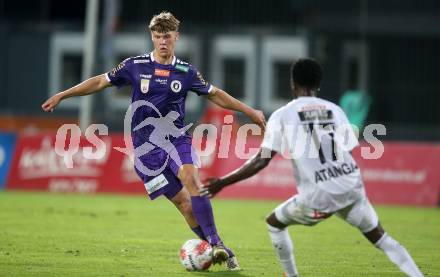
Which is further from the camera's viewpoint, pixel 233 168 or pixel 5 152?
pixel 5 152

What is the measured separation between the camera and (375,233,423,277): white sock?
8789 millimetres

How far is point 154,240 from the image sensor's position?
1394cm

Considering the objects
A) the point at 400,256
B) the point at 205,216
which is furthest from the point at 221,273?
the point at 400,256

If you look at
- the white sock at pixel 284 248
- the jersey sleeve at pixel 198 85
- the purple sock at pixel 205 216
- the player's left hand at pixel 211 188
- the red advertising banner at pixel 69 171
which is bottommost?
the red advertising banner at pixel 69 171

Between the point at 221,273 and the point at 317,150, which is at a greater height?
the point at 317,150

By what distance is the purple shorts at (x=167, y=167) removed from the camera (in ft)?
36.3

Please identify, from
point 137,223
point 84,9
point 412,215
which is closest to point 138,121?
point 137,223

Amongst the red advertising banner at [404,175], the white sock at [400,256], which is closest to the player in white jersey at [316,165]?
the white sock at [400,256]

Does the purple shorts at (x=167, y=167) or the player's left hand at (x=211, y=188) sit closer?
the player's left hand at (x=211, y=188)

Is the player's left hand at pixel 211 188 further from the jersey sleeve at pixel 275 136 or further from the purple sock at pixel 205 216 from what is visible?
the purple sock at pixel 205 216

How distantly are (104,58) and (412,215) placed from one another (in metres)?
17.3

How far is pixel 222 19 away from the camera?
130 feet

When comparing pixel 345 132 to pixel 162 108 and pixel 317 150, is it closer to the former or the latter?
pixel 317 150

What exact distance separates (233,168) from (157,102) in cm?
1239
